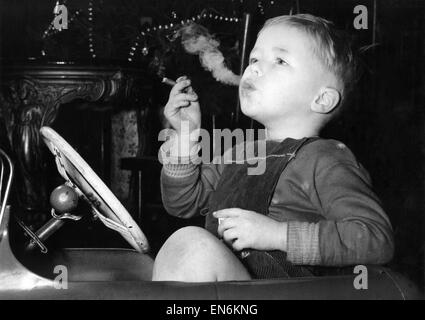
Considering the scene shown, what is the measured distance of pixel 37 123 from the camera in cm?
177

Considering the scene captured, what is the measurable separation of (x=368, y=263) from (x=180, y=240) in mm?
243

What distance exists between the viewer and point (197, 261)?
2.44ft

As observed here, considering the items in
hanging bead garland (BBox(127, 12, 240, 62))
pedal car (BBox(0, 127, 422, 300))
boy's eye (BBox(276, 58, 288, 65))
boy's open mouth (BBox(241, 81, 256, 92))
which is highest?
hanging bead garland (BBox(127, 12, 240, 62))

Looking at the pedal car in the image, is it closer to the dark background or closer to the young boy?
the young boy

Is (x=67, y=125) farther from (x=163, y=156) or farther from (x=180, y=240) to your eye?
(x=180, y=240)

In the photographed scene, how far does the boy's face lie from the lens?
0.92m

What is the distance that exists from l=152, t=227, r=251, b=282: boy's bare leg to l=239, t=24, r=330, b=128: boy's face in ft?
0.83

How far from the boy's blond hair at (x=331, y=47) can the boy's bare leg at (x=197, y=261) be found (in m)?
0.35

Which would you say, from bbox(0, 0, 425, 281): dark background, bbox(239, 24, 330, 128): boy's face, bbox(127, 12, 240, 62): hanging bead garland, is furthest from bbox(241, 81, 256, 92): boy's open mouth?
bbox(127, 12, 240, 62): hanging bead garland

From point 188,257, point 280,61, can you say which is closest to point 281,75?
point 280,61

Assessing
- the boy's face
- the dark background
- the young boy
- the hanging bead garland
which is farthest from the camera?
the hanging bead garland

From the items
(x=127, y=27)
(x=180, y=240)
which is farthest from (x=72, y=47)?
(x=180, y=240)

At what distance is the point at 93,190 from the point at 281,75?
330mm

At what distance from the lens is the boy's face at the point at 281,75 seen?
92 centimetres
